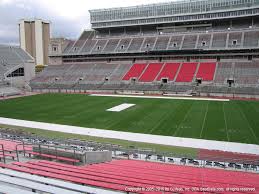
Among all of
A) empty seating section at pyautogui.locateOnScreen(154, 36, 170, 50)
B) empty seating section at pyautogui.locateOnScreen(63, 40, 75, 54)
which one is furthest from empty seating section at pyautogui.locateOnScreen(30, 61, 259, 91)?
empty seating section at pyautogui.locateOnScreen(63, 40, 75, 54)

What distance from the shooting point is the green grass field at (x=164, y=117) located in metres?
21.7

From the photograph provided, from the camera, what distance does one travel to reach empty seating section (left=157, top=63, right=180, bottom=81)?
163 feet

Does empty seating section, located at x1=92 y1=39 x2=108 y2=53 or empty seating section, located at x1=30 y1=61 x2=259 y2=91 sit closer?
empty seating section, located at x1=30 y1=61 x2=259 y2=91

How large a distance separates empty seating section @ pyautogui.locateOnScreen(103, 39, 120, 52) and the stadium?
24.9 inches

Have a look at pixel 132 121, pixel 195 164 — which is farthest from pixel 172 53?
pixel 195 164

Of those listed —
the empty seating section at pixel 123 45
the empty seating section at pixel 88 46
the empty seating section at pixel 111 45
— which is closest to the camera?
the empty seating section at pixel 123 45

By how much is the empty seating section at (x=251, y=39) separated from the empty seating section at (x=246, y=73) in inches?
172

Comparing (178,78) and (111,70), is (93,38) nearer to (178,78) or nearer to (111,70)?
(111,70)

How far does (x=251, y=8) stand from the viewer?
53.7 meters

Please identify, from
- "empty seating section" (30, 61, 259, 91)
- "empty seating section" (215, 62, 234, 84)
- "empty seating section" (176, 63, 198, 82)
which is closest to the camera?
"empty seating section" (215, 62, 234, 84)

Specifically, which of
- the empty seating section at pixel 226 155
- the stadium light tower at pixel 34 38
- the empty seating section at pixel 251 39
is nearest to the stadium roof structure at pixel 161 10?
the empty seating section at pixel 251 39

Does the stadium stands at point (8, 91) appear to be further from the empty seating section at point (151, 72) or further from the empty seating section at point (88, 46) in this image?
the empty seating section at point (151, 72)

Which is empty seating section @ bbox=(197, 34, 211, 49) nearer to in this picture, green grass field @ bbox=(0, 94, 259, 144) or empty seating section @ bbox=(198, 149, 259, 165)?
green grass field @ bbox=(0, 94, 259, 144)

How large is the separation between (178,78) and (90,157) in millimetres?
39145
